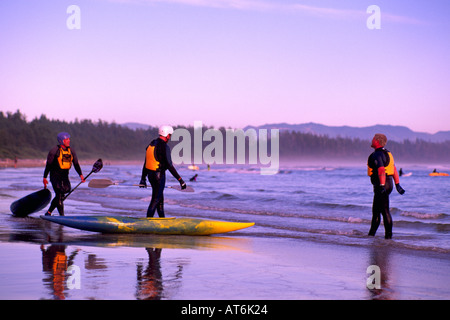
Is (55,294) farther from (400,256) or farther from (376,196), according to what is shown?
(376,196)

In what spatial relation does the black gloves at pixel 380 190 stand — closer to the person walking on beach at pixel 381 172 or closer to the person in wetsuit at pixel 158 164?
the person walking on beach at pixel 381 172

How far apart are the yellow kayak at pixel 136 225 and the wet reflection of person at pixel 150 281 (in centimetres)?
251

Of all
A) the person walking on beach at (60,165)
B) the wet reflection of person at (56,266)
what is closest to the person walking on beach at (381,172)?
the wet reflection of person at (56,266)

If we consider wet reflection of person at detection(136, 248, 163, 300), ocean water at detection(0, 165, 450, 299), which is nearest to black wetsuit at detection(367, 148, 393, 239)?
ocean water at detection(0, 165, 450, 299)

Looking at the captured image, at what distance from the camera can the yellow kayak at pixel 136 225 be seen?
10539 mm

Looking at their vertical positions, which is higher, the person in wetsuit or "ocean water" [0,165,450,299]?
the person in wetsuit

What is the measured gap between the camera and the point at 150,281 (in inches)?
251

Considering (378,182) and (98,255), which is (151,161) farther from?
(378,182)

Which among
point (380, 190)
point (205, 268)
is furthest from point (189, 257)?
point (380, 190)

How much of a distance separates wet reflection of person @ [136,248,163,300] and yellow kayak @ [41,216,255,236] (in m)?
2.51

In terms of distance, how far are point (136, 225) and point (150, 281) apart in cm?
431

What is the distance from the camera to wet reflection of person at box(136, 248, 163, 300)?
566cm

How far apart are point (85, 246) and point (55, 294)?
343 cm

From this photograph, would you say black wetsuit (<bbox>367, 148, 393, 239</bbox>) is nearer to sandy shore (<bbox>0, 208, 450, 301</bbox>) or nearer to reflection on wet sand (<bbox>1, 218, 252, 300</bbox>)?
sandy shore (<bbox>0, 208, 450, 301</bbox>)
